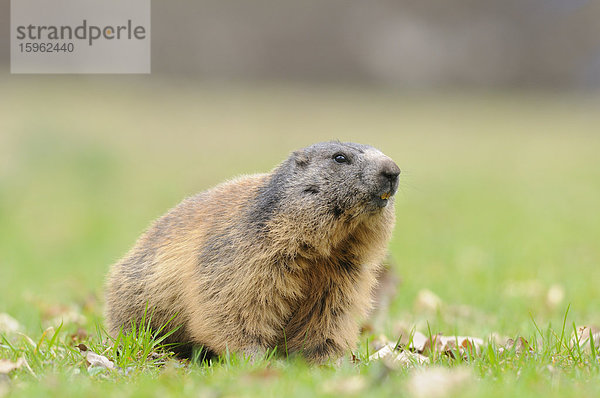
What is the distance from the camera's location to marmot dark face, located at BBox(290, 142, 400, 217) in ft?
15.3

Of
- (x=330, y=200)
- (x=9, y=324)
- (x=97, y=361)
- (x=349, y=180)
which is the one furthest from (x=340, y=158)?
(x=9, y=324)

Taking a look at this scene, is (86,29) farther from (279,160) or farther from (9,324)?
(9,324)

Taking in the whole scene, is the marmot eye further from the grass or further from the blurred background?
the grass

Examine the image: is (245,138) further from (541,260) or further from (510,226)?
(541,260)

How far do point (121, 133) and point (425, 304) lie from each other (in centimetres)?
1524

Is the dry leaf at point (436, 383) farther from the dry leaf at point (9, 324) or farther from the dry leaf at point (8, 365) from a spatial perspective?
the dry leaf at point (9, 324)

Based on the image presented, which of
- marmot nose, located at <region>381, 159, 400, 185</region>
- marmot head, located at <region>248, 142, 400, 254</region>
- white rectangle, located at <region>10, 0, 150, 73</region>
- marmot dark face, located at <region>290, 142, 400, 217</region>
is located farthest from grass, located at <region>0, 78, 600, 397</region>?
white rectangle, located at <region>10, 0, 150, 73</region>

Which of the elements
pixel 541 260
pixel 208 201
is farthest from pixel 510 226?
pixel 208 201

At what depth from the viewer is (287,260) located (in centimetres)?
480

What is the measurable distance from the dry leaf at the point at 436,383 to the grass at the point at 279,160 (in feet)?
0.08

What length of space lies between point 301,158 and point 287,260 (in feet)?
2.35

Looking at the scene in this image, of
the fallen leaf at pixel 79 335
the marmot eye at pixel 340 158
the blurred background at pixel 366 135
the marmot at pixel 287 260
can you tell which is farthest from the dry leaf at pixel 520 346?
the fallen leaf at pixel 79 335

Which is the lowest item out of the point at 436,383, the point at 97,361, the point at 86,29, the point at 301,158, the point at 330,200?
the point at 97,361

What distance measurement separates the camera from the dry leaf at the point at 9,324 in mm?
6156
